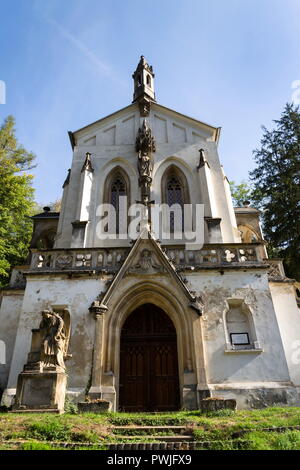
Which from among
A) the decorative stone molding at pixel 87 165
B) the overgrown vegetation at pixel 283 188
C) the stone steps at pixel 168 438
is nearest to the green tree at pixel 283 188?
the overgrown vegetation at pixel 283 188

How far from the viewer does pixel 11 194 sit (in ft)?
60.1

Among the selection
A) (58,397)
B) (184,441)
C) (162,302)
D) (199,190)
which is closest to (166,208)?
(199,190)

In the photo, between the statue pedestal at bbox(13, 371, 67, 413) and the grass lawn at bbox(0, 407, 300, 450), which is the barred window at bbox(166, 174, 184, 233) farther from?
the grass lawn at bbox(0, 407, 300, 450)

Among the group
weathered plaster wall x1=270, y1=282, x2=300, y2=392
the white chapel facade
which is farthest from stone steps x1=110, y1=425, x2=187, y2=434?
weathered plaster wall x1=270, y1=282, x2=300, y2=392

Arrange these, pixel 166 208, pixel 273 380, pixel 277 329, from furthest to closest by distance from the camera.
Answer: pixel 166 208, pixel 277 329, pixel 273 380

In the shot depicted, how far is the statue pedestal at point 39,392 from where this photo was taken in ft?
28.6

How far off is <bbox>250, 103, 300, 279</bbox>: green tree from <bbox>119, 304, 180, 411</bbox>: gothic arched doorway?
9086 mm

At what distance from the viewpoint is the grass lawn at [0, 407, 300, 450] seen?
5.55m

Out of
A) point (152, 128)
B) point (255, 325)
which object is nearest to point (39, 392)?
point (255, 325)

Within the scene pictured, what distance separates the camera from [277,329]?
11523 millimetres

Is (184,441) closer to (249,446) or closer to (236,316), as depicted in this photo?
(249,446)

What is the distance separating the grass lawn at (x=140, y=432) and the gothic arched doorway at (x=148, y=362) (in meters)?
3.61

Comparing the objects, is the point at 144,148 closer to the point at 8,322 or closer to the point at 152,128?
the point at 152,128

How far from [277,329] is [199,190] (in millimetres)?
7739
